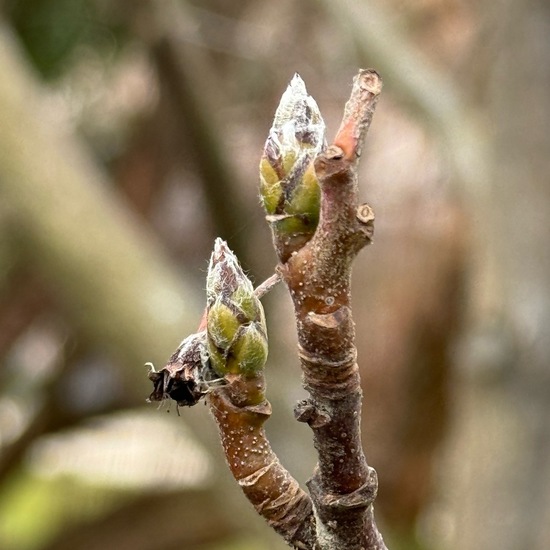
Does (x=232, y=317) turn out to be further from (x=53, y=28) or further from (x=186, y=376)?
(x=53, y=28)

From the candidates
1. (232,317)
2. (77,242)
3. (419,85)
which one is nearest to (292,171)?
(232,317)

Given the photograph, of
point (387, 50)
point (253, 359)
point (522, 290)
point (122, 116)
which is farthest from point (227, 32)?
point (253, 359)

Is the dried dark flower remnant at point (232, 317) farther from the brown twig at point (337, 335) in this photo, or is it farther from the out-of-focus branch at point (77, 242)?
the out-of-focus branch at point (77, 242)

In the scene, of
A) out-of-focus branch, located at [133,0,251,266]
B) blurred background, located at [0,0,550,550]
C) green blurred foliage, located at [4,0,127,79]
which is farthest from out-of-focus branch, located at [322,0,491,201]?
green blurred foliage, located at [4,0,127,79]

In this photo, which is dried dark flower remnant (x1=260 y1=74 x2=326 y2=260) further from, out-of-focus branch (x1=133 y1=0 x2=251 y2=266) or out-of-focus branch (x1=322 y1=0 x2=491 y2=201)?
out-of-focus branch (x1=133 y1=0 x2=251 y2=266)

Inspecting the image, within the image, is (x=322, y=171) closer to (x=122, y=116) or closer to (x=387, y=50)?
Answer: (x=387, y=50)

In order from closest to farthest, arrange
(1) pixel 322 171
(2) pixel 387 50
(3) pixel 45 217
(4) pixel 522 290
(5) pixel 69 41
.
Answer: (1) pixel 322 171, (4) pixel 522 290, (3) pixel 45 217, (2) pixel 387 50, (5) pixel 69 41
